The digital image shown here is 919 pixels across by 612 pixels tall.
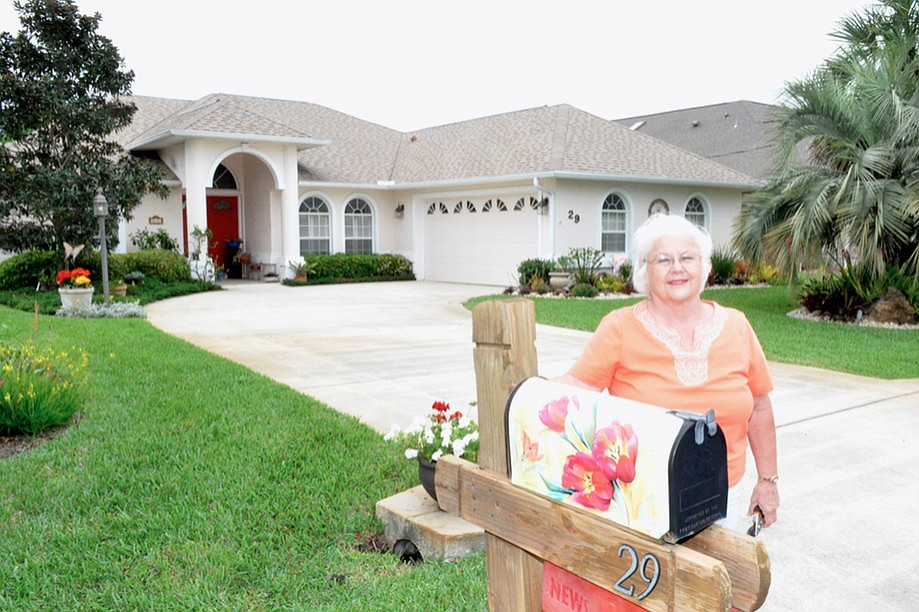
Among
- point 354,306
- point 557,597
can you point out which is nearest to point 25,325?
point 354,306

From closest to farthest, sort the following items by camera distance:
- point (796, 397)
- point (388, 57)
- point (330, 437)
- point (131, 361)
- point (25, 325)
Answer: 1. point (330, 437)
2. point (796, 397)
3. point (131, 361)
4. point (25, 325)
5. point (388, 57)

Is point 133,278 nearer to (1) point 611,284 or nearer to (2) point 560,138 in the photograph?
(1) point 611,284

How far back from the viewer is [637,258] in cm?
236

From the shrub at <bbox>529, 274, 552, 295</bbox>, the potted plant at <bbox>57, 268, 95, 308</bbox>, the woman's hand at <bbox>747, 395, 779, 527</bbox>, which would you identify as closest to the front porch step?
the woman's hand at <bbox>747, 395, 779, 527</bbox>

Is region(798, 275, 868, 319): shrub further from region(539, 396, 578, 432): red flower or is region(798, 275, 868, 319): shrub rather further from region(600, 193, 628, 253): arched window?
region(539, 396, 578, 432): red flower

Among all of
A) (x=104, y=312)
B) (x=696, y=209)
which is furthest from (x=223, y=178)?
(x=696, y=209)

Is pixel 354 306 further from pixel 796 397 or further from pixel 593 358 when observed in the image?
pixel 593 358

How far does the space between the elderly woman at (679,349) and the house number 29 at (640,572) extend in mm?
692

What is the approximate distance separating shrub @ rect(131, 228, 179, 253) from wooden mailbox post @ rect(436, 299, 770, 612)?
1883cm

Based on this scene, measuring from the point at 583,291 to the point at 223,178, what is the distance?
40.4ft

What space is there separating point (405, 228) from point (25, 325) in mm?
13892

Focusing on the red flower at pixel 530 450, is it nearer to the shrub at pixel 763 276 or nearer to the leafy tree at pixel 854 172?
the leafy tree at pixel 854 172

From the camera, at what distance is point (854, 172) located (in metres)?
11.4

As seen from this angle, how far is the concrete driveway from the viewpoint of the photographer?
11.7ft
